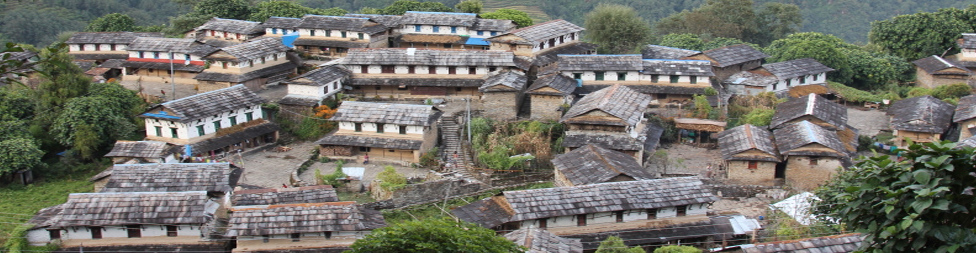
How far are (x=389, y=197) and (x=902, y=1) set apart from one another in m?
97.4

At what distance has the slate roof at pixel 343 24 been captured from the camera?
60.5 m

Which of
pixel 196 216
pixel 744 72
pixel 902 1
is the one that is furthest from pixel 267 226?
pixel 902 1

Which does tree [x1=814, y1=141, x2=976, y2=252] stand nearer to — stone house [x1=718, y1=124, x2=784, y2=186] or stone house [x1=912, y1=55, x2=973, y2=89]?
stone house [x1=718, y1=124, x2=784, y2=186]

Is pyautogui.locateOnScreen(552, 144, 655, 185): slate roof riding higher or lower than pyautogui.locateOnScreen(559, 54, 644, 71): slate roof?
lower

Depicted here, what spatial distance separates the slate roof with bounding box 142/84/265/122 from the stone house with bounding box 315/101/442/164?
524 centimetres

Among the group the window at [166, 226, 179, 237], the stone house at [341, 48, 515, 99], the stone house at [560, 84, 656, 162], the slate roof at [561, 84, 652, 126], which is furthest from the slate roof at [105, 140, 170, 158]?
the slate roof at [561, 84, 652, 126]

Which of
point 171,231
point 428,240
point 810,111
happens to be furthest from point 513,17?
point 428,240

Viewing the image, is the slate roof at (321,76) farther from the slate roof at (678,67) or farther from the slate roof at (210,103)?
the slate roof at (678,67)

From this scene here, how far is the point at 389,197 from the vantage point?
3962cm

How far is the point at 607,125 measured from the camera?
4422cm

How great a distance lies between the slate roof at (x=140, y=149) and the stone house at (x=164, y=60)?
12.2 meters

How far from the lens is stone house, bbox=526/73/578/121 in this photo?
1887 inches

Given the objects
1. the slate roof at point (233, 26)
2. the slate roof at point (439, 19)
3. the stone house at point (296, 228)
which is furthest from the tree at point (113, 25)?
the stone house at point (296, 228)

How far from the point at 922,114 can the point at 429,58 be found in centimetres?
2848
